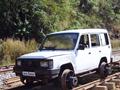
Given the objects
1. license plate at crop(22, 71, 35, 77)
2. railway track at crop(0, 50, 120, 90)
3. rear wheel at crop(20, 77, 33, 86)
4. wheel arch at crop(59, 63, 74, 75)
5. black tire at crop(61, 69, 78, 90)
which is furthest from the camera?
railway track at crop(0, 50, 120, 90)

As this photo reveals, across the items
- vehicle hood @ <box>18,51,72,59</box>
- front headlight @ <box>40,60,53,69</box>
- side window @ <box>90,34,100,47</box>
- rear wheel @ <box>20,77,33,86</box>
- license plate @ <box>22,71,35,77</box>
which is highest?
side window @ <box>90,34,100,47</box>

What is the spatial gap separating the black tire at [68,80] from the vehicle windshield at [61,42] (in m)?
0.98

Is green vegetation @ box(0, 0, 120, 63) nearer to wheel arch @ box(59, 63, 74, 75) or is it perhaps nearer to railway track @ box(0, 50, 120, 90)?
railway track @ box(0, 50, 120, 90)

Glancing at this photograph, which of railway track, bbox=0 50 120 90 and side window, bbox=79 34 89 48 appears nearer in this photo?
railway track, bbox=0 50 120 90

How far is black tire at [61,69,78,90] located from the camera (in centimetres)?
1208

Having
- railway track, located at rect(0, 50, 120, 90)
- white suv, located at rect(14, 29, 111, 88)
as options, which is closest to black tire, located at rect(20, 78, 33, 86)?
white suv, located at rect(14, 29, 111, 88)

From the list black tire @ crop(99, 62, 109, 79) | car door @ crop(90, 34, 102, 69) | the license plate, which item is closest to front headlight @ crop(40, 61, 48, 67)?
the license plate

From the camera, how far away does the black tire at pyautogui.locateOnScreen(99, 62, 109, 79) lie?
14.5 meters

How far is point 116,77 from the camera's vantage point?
49.0 ft

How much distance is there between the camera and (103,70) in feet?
47.6

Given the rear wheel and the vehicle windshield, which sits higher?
the vehicle windshield

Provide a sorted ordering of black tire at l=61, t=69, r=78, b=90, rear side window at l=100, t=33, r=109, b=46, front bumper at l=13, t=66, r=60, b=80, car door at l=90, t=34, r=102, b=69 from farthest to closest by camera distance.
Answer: rear side window at l=100, t=33, r=109, b=46
car door at l=90, t=34, r=102, b=69
black tire at l=61, t=69, r=78, b=90
front bumper at l=13, t=66, r=60, b=80

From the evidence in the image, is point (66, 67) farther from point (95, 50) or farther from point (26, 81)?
point (95, 50)

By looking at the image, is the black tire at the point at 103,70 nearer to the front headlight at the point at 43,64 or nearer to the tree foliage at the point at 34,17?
the front headlight at the point at 43,64
